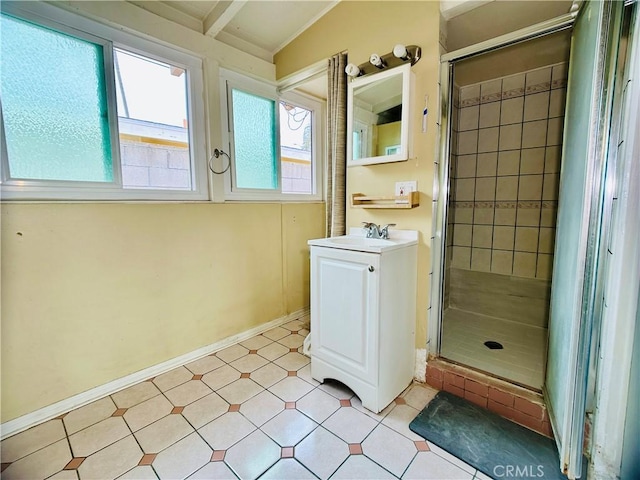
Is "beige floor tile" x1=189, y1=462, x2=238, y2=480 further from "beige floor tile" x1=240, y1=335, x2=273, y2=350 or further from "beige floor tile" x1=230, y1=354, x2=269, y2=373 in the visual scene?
"beige floor tile" x1=240, y1=335, x2=273, y2=350

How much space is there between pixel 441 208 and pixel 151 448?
1923mm

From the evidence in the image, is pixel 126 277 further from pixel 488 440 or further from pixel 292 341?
pixel 488 440

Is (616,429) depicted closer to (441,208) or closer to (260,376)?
(441,208)

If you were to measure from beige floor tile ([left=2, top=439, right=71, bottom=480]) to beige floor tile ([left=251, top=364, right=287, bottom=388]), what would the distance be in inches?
35.9

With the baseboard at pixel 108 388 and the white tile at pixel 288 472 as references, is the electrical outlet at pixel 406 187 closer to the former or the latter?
the white tile at pixel 288 472

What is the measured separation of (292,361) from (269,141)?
5.89 feet

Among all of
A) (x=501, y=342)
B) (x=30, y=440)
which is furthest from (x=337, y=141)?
(x=30, y=440)

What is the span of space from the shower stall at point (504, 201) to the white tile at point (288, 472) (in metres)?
1.18

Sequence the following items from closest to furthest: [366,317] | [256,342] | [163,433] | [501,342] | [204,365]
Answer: [163,433], [366,317], [204,365], [501,342], [256,342]

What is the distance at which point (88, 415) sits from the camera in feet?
4.94

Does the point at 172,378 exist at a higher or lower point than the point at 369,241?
lower

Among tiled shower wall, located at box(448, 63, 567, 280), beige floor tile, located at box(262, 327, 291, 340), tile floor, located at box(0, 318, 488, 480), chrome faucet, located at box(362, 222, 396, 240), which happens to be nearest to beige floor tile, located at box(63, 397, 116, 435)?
tile floor, located at box(0, 318, 488, 480)

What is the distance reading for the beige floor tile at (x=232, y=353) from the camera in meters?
2.06

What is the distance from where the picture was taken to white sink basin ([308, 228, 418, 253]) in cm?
146
